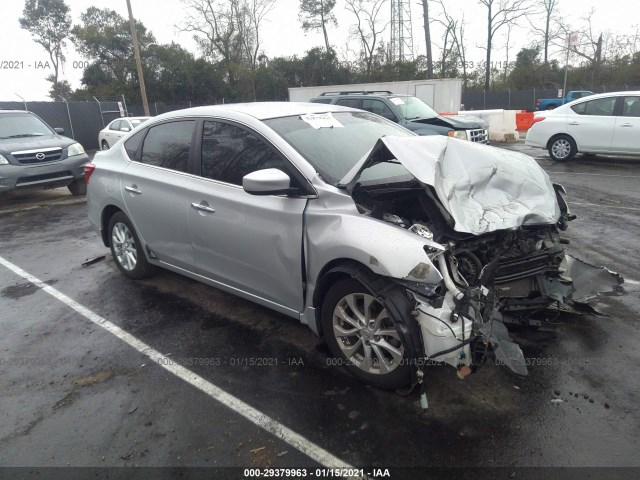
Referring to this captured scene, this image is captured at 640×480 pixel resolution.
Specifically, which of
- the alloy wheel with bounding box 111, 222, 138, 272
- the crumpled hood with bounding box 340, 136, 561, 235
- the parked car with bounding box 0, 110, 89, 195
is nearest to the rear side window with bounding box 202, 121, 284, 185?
the crumpled hood with bounding box 340, 136, 561, 235

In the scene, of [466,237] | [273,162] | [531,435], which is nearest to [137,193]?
[273,162]

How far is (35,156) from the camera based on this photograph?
28.8ft

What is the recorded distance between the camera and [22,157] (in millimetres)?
8625

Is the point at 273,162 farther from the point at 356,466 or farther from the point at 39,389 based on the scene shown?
the point at 39,389

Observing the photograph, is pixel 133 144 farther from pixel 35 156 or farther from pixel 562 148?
pixel 562 148

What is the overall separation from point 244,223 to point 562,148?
35.5ft

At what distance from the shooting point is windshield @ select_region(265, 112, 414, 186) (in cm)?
329

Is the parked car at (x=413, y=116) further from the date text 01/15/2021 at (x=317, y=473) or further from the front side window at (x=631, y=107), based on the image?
the date text 01/15/2021 at (x=317, y=473)

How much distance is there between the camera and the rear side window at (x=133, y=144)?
4613mm

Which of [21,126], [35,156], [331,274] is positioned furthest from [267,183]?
[21,126]

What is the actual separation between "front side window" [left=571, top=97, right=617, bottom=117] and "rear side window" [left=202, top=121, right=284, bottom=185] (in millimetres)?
10513

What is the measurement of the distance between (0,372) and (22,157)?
6638 mm

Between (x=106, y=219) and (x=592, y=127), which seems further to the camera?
(x=592, y=127)

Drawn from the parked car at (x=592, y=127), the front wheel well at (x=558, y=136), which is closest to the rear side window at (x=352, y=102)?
the parked car at (x=592, y=127)
